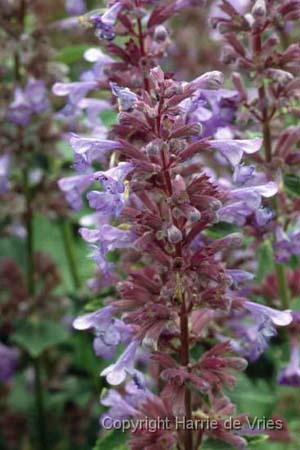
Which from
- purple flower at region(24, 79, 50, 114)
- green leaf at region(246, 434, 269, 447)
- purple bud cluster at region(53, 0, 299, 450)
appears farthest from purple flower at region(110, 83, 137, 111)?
purple flower at region(24, 79, 50, 114)

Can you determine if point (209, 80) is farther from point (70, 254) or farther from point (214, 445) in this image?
point (70, 254)

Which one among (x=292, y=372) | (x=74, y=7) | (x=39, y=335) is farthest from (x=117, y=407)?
(x=74, y=7)

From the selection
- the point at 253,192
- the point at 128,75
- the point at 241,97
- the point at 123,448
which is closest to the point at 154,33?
the point at 128,75

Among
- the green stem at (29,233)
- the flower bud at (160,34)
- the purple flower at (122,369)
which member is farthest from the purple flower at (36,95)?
the purple flower at (122,369)

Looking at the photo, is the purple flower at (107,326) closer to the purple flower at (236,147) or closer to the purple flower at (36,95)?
the purple flower at (236,147)

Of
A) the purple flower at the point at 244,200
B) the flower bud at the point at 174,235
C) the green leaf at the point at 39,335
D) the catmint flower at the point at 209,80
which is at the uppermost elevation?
the catmint flower at the point at 209,80

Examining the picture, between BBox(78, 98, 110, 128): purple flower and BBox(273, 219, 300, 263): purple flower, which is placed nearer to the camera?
BBox(273, 219, 300, 263): purple flower

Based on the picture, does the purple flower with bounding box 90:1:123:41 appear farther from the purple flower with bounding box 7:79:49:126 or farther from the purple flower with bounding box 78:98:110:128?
the purple flower with bounding box 7:79:49:126
